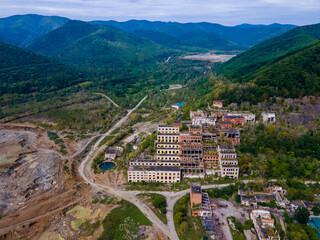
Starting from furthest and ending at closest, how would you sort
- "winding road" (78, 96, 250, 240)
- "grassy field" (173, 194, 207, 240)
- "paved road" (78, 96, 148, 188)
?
"paved road" (78, 96, 148, 188), "winding road" (78, 96, 250, 240), "grassy field" (173, 194, 207, 240)

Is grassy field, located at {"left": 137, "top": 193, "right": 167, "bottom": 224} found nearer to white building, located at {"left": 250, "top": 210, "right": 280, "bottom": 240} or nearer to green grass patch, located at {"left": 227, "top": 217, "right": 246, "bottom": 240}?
green grass patch, located at {"left": 227, "top": 217, "right": 246, "bottom": 240}

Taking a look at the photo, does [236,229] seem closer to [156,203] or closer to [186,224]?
[186,224]

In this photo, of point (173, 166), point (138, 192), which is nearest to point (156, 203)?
point (138, 192)

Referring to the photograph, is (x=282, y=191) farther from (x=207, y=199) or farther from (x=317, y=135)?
(x=317, y=135)

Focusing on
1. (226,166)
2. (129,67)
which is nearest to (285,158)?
(226,166)

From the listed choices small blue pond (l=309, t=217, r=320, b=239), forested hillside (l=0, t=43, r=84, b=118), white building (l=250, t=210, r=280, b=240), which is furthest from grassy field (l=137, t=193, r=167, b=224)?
forested hillside (l=0, t=43, r=84, b=118)
